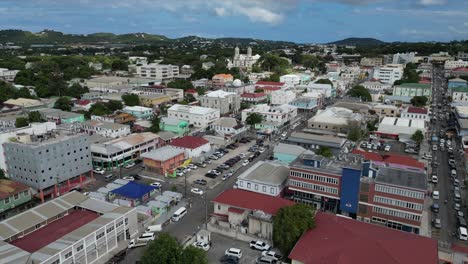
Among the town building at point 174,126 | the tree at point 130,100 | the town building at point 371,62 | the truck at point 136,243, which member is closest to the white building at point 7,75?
the tree at point 130,100

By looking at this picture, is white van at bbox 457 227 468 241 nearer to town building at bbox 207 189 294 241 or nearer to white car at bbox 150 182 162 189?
town building at bbox 207 189 294 241

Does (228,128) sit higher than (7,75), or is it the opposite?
(7,75)

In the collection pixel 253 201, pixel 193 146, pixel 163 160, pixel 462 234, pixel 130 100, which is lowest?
pixel 462 234

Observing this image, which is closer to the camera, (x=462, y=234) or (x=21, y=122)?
(x=462, y=234)

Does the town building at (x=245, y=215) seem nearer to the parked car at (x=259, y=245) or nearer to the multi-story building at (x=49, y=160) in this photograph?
the parked car at (x=259, y=245)

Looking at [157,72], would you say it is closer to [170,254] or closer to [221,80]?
[221,80]

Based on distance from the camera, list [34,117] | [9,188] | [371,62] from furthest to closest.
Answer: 1. [371,62]
2. [34,117]
3. [9,188]

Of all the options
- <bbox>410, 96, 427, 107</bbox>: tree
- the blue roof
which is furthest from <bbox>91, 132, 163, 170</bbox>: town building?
<bbox>410, 96, 427, 107</bbox>: tree

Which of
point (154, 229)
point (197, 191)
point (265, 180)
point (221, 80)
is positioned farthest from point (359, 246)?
point (221, 80)
